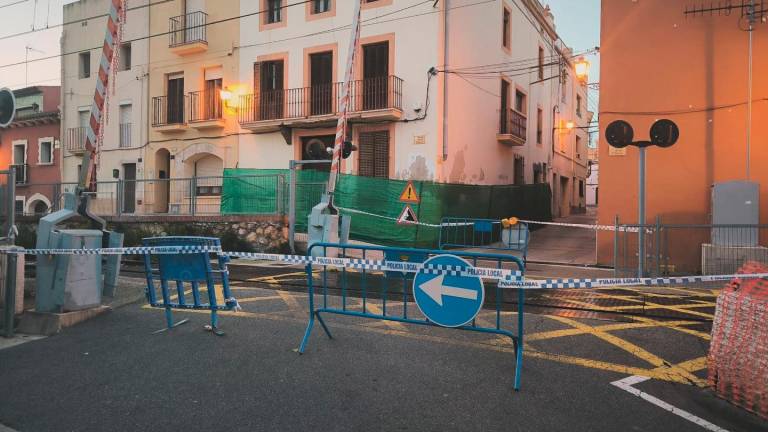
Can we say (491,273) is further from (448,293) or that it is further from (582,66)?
(582,66)

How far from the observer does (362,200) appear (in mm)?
15055

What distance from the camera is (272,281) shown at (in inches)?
360

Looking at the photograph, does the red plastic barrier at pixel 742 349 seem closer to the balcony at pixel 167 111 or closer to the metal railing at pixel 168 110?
the balcony at pixel 167 111

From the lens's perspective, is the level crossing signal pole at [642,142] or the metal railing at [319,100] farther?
the metal railing at [319,100]

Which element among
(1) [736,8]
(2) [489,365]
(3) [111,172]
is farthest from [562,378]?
(3) [111,172]

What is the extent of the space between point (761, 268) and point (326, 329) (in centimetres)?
399

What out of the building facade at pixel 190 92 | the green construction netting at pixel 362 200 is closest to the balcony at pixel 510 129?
the green construction netting at pixel 362 200

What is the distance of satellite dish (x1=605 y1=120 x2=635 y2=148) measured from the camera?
987 centimetres

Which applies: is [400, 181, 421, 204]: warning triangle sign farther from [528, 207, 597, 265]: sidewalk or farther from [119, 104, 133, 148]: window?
[119, 104, 133, 148]: window

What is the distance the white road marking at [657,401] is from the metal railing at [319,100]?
14368 millimetres

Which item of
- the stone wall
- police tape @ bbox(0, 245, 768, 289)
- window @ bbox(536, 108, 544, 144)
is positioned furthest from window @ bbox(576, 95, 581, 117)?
police tape @ bbox(0, 245, 768, 289)

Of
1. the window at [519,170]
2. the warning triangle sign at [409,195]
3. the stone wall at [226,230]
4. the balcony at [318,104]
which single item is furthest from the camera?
the window at [519,170]

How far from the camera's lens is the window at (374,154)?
60.1 feet

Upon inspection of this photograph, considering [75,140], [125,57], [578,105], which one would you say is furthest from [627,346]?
[578,105]
